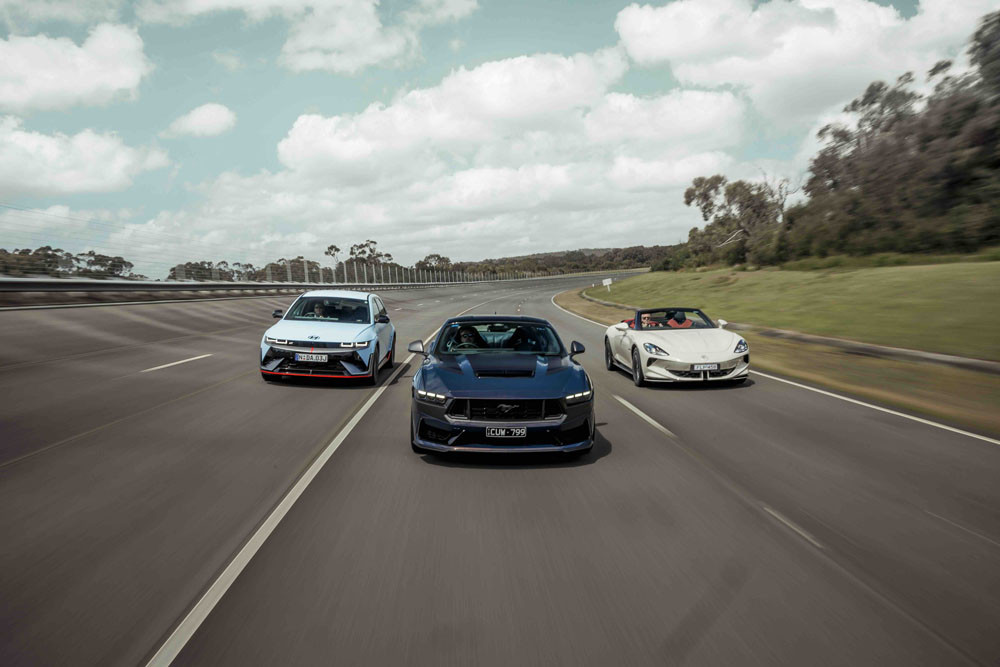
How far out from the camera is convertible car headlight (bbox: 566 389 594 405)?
5812 millimetres

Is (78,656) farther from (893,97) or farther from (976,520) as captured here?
(893,97)

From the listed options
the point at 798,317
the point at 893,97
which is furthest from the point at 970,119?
the point at 893,97

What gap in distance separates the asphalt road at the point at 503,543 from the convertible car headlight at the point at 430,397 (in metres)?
0.61

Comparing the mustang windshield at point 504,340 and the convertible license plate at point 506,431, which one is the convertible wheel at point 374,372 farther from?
the convertible license plate at point 506,431

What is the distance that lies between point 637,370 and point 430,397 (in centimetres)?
580

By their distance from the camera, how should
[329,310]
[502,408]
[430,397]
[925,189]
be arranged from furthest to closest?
[925,189], [329,310], [430,397], [502,408]

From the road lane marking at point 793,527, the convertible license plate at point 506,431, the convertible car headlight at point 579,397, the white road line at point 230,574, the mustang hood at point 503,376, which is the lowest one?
the road lane marking at point 793,527

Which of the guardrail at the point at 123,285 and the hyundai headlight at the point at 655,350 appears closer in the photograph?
the hyundai headlight at the point at 655,350

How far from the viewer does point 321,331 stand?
1077 centimetres

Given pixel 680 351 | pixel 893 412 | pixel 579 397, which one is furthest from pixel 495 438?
pixel 893 412

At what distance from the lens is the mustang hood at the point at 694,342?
33.7 ft

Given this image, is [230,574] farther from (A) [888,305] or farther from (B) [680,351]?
(A) [888,305]

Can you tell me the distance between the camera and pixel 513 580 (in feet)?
11.6

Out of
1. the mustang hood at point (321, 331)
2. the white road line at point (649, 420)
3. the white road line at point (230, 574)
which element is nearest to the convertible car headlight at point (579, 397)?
the white road line at point (649, 420)
